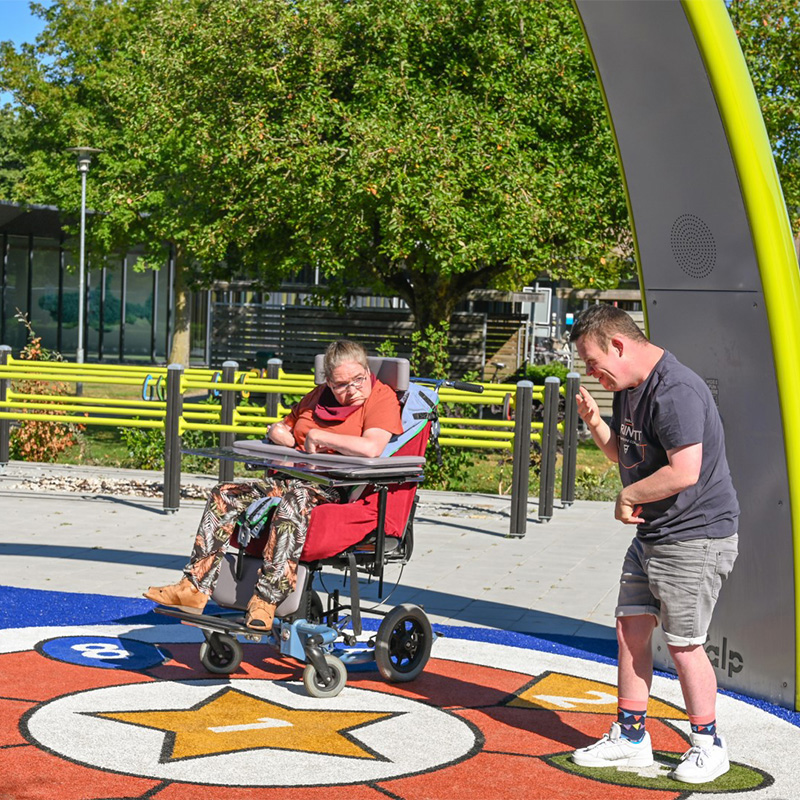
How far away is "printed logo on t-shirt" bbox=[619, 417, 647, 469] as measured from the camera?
4555mm

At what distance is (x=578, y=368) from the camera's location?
2784 cm

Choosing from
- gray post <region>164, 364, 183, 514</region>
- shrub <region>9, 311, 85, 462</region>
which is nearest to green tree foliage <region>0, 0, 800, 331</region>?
shrub <region>9, 311, 85, 462</region>

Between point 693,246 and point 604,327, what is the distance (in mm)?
1358

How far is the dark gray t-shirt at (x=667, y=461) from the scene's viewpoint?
445 centimetres

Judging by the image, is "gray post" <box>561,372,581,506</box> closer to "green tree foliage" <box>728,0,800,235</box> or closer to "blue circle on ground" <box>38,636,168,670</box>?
"blue circle on ground" <box>38,636,168,670</box>

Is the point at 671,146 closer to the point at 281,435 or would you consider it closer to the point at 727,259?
the point at 727,259

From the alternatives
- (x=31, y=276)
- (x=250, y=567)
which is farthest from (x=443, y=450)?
(x=31, y=276)

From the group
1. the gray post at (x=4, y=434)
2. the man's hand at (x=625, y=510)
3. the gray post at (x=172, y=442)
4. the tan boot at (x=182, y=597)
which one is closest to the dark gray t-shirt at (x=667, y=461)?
the man's hand at (x=625, y=510)

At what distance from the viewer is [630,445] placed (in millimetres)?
4605

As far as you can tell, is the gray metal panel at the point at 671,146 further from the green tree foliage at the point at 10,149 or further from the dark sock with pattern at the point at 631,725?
the green tree foliage at the point at 10,149

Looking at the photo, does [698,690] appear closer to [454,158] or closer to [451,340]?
[454,158]

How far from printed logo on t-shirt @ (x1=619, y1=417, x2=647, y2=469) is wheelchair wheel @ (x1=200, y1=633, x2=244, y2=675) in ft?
7.08

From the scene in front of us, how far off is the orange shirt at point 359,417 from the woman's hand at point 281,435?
1.3 inches

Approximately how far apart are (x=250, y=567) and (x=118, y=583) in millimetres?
2665
